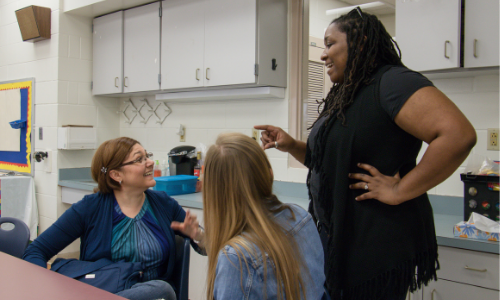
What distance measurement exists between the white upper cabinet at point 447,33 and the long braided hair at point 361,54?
2.54ft

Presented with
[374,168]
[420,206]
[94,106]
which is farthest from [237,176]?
[94,106]

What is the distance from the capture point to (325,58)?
155cm

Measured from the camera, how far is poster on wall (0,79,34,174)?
4121 millimetres

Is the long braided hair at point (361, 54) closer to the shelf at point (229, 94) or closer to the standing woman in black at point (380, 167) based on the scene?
the standing woman in black at point (380, 167)

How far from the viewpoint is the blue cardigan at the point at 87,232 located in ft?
5.68

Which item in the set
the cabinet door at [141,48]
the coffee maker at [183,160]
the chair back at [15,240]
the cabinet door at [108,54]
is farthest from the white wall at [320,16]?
the chair back at [15,240]

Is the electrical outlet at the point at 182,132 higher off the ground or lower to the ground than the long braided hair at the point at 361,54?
lower

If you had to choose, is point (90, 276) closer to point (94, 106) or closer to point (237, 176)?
point (237, 176)

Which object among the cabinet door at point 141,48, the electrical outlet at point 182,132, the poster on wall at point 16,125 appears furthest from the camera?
the poster on wall at point 16,125

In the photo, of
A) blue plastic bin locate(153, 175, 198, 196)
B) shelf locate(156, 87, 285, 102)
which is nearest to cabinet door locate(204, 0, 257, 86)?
shelf locate(156, 87, 285, 102)

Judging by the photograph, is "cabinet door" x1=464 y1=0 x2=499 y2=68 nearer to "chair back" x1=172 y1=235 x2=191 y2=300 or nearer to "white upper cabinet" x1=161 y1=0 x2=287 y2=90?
"white upper cabinet" x1=161 y1=0 x2=287 y2=90

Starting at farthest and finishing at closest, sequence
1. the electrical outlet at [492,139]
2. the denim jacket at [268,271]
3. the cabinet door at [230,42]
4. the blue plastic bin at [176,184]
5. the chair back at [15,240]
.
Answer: the blue plastic bin at [176,184]
the cabinet door at [230,42]
the electrical outlet at [492,139]
the chair back at [15,240]
the denim jacket at [268,271]

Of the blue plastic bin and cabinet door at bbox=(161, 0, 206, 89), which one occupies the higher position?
cabinet door at bbox=(161, 0, 206, 89)

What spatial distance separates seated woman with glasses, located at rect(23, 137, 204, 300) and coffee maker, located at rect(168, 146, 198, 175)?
1.22 metres
